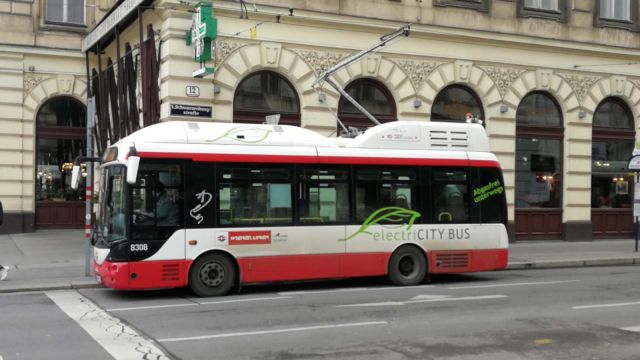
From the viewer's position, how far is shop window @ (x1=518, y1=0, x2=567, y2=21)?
78.9 feet

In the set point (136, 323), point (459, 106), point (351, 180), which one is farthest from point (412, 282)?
point (459, 106)

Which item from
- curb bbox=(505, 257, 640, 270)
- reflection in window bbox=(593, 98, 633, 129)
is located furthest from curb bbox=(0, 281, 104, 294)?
reflection in window bbox=(593, 98, 633, 129)

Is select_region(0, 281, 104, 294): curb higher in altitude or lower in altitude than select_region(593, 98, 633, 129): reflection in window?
lower

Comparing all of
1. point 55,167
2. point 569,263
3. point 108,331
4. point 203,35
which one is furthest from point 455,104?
point 108,331

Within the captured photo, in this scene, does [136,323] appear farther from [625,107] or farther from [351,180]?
[625,107]

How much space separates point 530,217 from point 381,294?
43.0 ft

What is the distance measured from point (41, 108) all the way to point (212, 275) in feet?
55.9

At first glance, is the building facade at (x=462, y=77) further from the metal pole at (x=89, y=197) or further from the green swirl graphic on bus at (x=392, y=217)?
the green swirl graphic on bus at (x=392, y=217)

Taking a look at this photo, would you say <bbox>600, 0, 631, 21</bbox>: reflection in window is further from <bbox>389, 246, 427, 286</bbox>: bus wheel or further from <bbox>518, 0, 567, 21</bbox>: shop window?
<bbox>389, 246, 427, 286</bbox>: bus wheel

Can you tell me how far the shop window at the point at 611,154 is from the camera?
2555cm

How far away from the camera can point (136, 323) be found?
9781mm

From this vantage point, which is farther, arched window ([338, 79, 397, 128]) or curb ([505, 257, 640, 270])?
arched window ([338, 79, 397, 128])

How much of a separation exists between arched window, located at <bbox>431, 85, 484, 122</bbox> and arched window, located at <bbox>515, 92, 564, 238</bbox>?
1.77 metres

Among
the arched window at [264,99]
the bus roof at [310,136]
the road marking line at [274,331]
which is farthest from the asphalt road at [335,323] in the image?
the arched window at [264,99]
